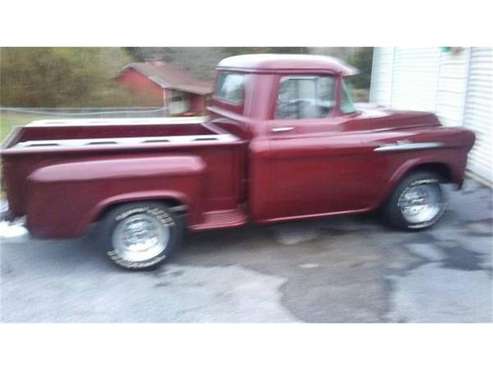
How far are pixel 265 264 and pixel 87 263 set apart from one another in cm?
150

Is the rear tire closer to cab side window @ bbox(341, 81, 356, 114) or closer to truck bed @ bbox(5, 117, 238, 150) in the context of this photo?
cab side window @ bbox(341, 81, 356, 114)

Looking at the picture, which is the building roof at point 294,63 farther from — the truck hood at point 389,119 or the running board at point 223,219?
the running board at point 223,219

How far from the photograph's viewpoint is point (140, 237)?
335cm

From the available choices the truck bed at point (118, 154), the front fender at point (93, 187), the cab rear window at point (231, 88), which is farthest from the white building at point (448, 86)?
the front fender at point (93, 187)

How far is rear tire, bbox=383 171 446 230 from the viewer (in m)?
4.05

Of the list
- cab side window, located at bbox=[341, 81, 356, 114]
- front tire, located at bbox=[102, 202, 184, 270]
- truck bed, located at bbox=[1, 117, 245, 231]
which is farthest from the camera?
cab side window, located at bbox=[341, 81, 356, 114]

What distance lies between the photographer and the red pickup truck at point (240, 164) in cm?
306

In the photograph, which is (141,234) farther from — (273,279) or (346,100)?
(346,100)

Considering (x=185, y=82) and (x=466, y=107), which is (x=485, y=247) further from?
(x=185, y=82)

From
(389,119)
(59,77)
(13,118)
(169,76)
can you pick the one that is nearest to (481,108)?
(389,119)

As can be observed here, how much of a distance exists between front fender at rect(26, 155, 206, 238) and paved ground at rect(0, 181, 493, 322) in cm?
50

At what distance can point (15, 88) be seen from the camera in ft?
17.4

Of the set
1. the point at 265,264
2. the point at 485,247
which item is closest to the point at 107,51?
the point at 265,264

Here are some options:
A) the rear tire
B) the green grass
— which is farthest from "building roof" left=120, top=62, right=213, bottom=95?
the rear tire
